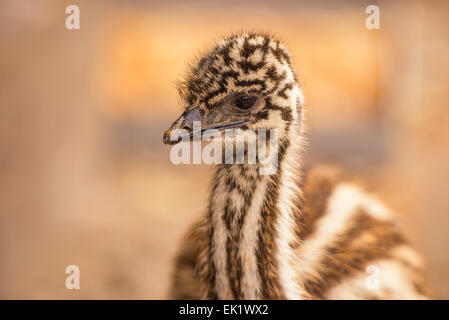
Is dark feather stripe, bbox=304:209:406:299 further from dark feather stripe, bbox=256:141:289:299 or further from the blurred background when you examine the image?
the blurred background

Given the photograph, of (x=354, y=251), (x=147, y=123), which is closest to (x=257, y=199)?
(x=354, y=251)

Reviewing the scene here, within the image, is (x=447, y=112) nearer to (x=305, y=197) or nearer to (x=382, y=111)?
(x=382, y=111)

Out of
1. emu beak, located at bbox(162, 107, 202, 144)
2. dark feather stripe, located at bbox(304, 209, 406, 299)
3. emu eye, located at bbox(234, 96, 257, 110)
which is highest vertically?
emu eye, located at bbox(234, 96, 257, 110)

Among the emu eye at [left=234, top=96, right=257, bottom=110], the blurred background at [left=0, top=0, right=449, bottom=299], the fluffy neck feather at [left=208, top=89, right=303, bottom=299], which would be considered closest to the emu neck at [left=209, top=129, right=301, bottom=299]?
the fluffy neck feather at [left=208, top=89, right=303, bottom=299]

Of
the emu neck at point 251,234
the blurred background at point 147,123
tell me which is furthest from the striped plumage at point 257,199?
the blurred background at point 147,123

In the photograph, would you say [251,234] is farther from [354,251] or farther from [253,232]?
[354,251]
